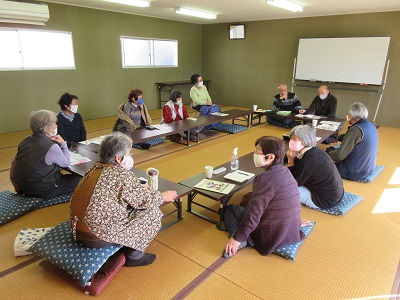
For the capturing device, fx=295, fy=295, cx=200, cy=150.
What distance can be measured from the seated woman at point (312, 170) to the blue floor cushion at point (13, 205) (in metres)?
2.46

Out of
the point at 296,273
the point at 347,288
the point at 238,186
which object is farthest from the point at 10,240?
the point at 347,288

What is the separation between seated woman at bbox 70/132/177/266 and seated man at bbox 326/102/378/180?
96.4 inches

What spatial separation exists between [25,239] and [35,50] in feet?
16.1

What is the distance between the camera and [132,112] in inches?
184

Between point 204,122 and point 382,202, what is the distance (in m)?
2.85

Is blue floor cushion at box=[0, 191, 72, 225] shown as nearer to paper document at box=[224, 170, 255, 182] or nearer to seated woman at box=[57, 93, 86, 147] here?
seated woman at box=[57, 93, 86, 147]

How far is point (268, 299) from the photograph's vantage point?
1.83 m

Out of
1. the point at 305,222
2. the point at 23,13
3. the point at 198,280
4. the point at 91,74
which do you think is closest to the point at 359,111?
the point at 305,222

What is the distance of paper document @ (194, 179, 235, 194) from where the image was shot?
8.00ft

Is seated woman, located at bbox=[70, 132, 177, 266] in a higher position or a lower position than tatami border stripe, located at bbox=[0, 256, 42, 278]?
higher

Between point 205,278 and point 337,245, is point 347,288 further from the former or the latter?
point 205,278

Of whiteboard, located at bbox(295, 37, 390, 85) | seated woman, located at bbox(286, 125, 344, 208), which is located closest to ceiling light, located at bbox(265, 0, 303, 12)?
whiteboard, located at bbox(295, 37, 390, 85)

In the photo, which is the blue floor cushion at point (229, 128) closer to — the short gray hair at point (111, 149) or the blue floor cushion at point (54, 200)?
the blue floor cushion at point (54, 200)

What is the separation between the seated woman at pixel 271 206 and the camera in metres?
1.98
